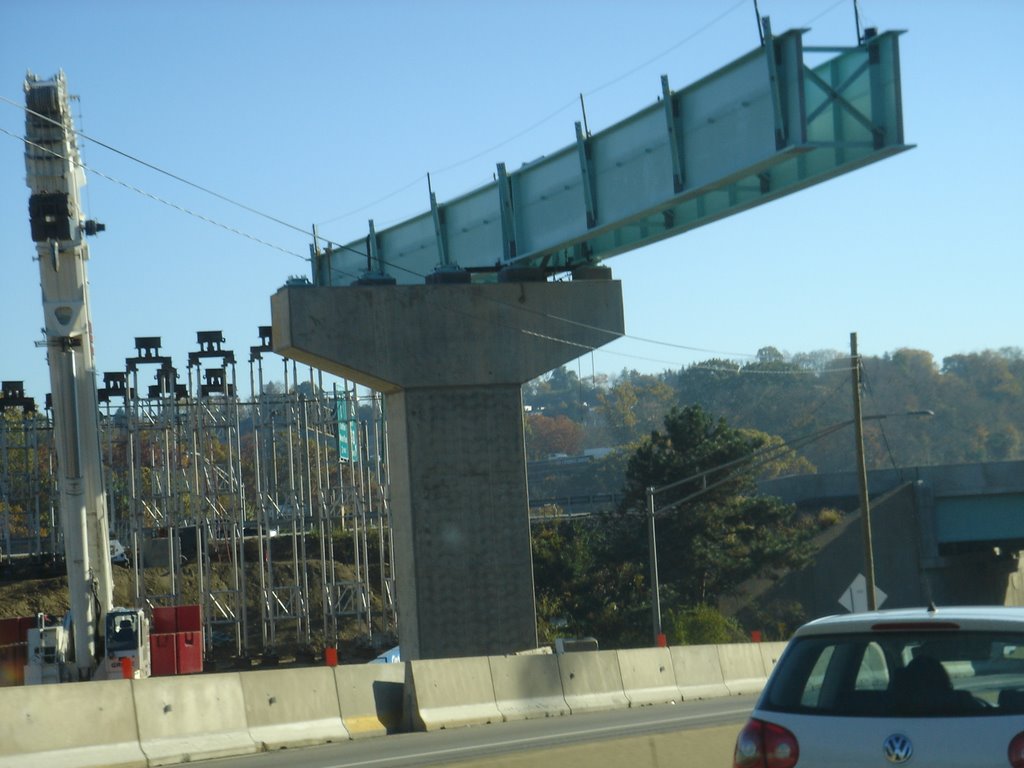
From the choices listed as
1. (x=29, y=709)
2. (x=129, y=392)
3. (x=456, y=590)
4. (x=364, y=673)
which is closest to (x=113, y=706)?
(x=29, y=709)

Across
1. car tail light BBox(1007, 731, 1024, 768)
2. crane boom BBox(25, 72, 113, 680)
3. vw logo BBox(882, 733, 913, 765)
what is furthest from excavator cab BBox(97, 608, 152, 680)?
car tail light BBox(1007, 731, 1024, 768)

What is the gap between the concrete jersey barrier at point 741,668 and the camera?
2450 cm

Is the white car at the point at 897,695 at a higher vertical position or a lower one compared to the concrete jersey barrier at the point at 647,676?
higher

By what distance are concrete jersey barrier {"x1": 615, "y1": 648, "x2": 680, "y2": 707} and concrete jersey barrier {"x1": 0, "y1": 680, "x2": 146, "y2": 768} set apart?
9715mm

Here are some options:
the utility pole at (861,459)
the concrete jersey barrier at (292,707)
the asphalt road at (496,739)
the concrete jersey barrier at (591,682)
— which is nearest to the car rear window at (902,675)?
the asphalt road at (496,739)

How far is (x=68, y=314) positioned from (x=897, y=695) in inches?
846

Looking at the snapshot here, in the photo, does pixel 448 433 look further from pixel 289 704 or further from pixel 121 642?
pixel 121 642

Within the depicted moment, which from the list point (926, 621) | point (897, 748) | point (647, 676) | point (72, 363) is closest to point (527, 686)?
point (647, 676)

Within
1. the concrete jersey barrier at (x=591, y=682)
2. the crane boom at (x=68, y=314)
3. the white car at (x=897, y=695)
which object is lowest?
the concrete jersey barrier at (x=591, y=682)

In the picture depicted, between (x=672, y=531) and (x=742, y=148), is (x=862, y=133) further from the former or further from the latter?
(x=672, y=531)

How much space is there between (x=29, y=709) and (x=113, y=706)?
1.09 metres

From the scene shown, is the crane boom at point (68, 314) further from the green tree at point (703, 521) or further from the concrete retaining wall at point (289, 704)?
the green tree at point (703, 521)

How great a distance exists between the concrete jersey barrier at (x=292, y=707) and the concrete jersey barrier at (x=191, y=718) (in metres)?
0.15

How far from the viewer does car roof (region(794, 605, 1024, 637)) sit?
18.9 feet
